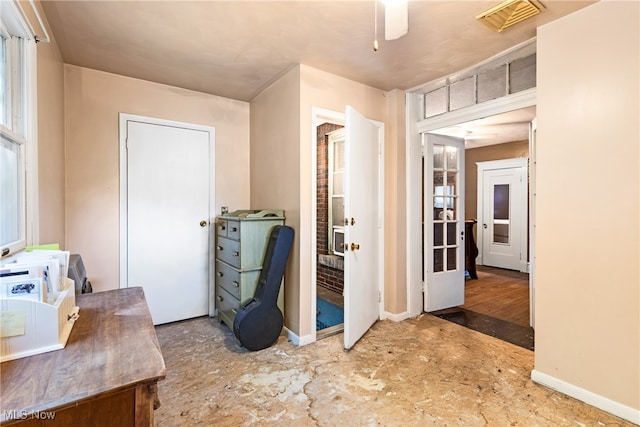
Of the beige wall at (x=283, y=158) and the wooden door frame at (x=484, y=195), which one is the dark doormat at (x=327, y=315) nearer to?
the beige wall at (x=283, y=158)

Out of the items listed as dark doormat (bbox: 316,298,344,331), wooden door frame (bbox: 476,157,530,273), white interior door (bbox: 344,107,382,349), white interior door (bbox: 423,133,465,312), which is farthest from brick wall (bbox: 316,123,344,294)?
wooden door frame (bbox: 476,157,530,273)

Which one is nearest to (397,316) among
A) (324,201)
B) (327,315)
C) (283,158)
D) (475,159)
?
(327,315)

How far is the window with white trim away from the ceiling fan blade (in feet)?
5.59

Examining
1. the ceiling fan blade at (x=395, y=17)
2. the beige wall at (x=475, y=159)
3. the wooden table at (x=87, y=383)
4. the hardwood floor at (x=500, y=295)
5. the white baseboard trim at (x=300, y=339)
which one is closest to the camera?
the wooden table at (x=87, y=383)

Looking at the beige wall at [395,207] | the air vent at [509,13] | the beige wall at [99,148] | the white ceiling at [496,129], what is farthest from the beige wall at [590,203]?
the beige wall at [99,148]

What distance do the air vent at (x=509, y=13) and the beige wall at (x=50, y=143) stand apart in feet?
8.39

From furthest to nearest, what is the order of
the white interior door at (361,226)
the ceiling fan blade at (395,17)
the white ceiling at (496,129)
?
the white ceiling at (496,129) < the white interior door at (361,226) < the ceiling fan blade at (395,17)

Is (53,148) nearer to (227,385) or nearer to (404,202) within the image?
(227,385)

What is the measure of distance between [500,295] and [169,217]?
4.14m

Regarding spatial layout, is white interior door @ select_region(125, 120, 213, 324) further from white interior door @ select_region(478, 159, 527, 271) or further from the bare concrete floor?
white interior door @ select_region(478, 159, 527, 271)

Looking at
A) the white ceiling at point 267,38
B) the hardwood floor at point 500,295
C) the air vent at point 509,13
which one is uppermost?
the white ceiling at point 267,38

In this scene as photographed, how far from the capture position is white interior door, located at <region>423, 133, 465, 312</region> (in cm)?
335

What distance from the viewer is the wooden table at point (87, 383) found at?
75cm

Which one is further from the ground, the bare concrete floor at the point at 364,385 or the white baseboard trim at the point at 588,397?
the white baseboard trim at the point at 588,397
